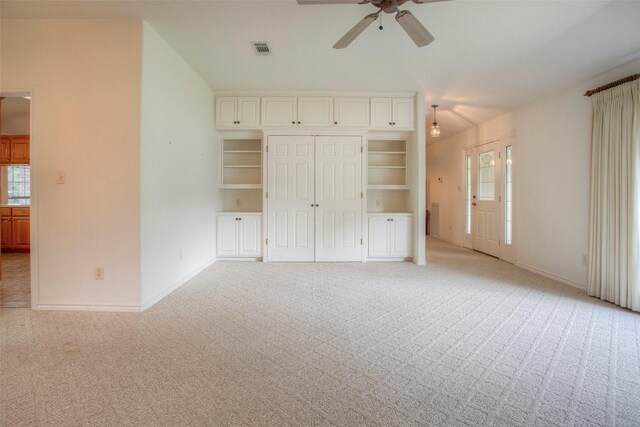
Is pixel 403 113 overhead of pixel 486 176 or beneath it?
overhead

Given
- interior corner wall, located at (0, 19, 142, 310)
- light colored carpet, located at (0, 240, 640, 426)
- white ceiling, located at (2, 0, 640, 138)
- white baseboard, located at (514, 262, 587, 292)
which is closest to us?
light colored carpet, located at (0, 240, 640, 426)

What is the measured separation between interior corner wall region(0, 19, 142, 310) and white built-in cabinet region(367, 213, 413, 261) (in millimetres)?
3464

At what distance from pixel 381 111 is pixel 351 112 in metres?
0.50

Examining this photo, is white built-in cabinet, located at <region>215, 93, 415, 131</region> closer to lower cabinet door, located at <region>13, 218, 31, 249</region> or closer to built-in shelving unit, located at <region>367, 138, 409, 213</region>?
built-in shelving unit, located at <region>367, 138, 409, 213</region>

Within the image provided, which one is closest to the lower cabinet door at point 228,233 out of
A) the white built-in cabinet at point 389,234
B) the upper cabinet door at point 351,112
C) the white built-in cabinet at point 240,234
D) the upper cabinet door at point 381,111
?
the white built-in cabinet at point 240,234

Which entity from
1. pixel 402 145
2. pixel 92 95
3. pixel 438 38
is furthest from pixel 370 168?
pixel 92 95

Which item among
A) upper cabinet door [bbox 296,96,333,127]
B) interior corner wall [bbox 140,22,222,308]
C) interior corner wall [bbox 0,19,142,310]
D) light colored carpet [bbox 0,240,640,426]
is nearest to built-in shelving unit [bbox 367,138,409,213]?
upper cabinet door [bbox 296,96,333,127]

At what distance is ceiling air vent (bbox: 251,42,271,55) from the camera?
3160 mm

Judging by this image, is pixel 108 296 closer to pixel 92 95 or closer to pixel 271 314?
pixel 271 314

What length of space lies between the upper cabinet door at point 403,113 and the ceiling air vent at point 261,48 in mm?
2359

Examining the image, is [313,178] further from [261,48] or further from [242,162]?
[261,48]

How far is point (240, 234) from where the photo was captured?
195 inches

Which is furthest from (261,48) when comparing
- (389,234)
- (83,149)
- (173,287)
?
(389,234)

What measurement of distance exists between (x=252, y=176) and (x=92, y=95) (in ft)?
9.12
